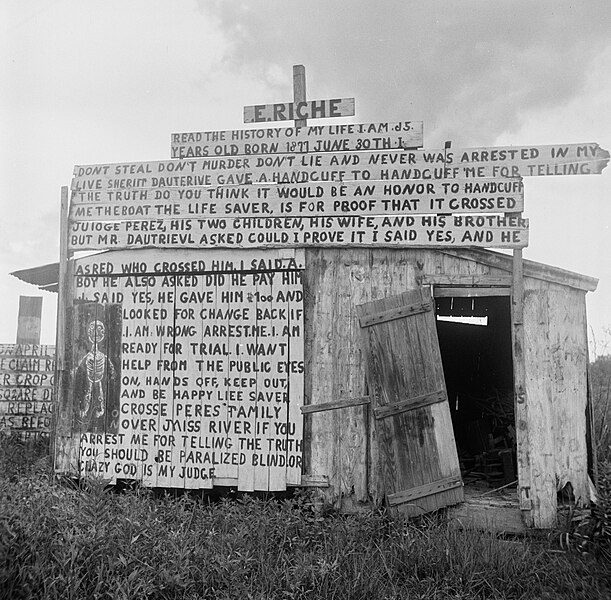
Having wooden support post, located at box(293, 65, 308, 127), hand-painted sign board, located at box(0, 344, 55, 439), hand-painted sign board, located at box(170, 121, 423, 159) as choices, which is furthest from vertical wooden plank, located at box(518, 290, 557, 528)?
hand-painted sign board, located at box(0, 344, 55, 439)

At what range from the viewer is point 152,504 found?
6188mm

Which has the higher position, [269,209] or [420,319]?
[269,209]

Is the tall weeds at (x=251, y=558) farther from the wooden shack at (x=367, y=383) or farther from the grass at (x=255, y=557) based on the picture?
the wooden shack at (x=367, y=383)

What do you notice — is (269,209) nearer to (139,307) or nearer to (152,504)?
(139,307)

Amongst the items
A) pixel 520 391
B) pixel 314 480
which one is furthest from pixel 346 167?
pixel 314 480

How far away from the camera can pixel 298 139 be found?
7.07m

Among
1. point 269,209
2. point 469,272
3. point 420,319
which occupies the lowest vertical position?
point 420,319

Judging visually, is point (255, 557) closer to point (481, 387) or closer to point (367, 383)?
point (367, 383)

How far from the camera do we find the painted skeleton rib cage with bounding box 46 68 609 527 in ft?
20.6

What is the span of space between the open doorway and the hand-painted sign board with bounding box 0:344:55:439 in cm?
610

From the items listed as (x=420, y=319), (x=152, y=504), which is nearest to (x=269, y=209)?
(x=420, y=319)

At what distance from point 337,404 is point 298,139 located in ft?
9.78

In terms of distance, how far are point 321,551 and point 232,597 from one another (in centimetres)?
95

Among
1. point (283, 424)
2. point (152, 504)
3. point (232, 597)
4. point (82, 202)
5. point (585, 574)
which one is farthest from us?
point (82, 202)
